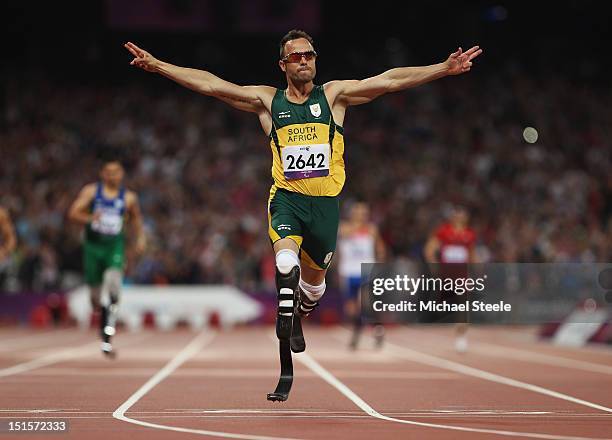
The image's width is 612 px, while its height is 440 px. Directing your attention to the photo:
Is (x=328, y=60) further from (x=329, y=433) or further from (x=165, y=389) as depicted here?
(x=329, y=433)

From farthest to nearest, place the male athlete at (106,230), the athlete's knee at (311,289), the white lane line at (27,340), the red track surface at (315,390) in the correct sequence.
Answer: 1. the white lane line at (27,340)
2. the male athlete at (106,230)
3. the athlete's knee at (311,289)
4. the red track surface at (315,390)

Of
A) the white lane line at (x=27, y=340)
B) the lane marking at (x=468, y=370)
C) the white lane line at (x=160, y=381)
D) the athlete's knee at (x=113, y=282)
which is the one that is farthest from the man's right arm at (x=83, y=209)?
the lane marking at (x=468, y=370)

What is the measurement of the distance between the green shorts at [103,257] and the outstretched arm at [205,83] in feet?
20.2

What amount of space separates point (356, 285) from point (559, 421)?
11510 mm

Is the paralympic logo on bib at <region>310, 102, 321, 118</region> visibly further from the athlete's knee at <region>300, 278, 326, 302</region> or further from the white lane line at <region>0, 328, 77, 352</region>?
the white lane line at <region>0, 328, 77, 352</region>

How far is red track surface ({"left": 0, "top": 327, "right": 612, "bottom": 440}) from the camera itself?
7.26 metres

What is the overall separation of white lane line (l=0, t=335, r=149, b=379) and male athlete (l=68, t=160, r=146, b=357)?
866 mm

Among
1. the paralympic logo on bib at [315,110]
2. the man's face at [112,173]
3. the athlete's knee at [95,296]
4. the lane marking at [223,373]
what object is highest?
the man's face at [112,173]

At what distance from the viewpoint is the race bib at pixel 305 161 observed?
348 inches

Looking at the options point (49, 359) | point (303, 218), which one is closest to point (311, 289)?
point (303, 218)

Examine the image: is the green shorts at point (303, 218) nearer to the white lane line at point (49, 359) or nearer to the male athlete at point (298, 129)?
the male athlete at point (298, 129)

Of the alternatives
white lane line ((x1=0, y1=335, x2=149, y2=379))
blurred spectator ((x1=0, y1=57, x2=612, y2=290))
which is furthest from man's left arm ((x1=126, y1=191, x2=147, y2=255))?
blurred spectator ((x1=0, y1=57, x2=612, y2=290))

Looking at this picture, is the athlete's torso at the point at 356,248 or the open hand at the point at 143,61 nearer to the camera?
the open hand at the point at 143,61

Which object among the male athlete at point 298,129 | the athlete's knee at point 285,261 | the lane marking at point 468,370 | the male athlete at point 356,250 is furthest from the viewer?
the male athlete at point 356,250
